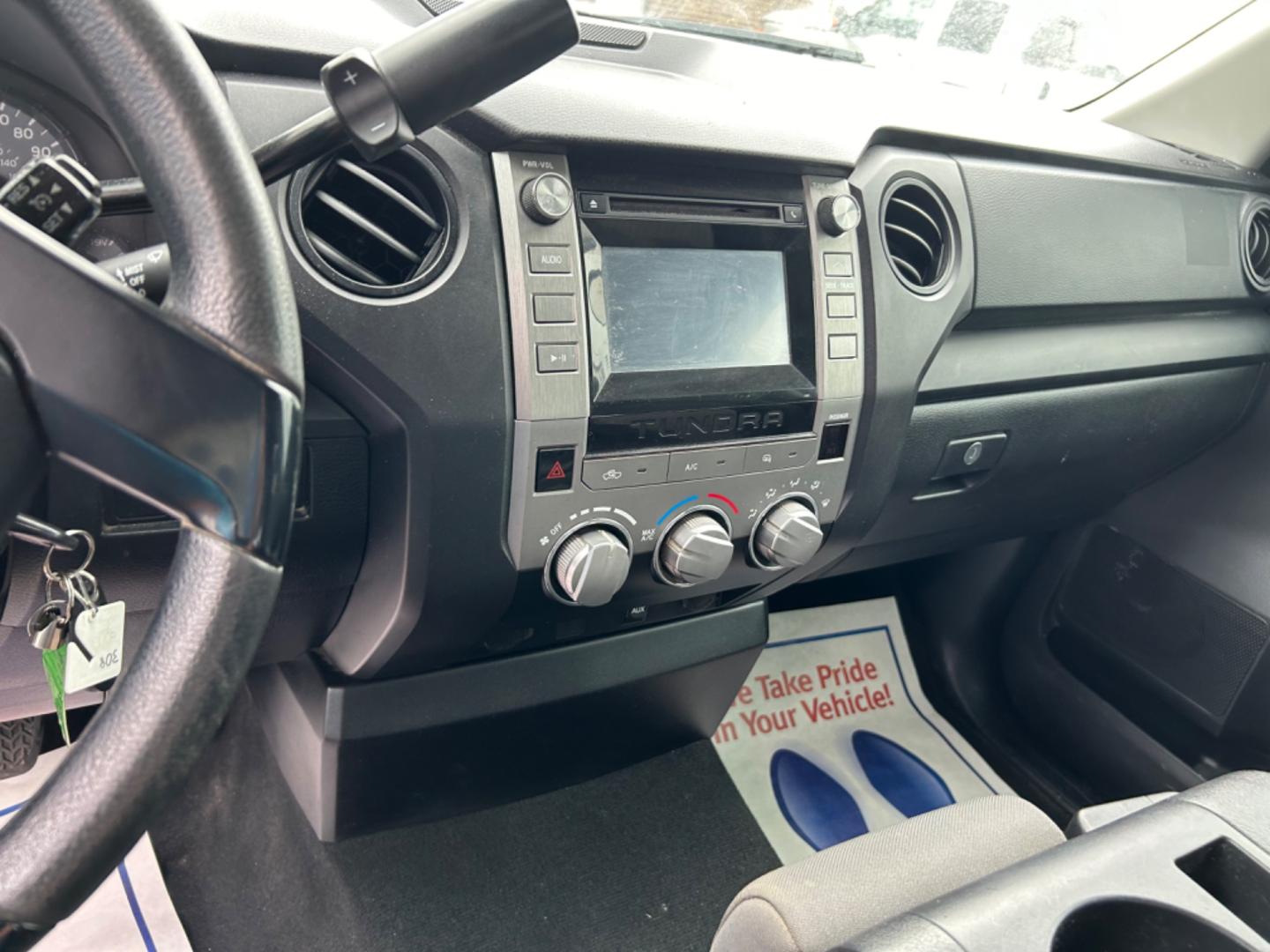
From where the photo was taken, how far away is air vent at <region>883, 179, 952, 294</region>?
0.88 meters

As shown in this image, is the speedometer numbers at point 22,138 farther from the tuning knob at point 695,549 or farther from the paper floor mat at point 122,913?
the paper floor mat at point 122,913

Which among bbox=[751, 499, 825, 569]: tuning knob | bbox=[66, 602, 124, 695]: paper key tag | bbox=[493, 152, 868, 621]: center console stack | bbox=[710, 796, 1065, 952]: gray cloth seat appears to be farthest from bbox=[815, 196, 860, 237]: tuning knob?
bbox=[66, 602, 124, 695]: paper key tag

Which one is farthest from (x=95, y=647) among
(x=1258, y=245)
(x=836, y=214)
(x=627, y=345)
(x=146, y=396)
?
(x=1258, y=245)

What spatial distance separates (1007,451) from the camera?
3.51 ft

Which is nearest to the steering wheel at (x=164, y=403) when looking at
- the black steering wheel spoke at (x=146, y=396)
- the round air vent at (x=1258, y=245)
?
the black steering wheel spoke at (x=146, y=396)

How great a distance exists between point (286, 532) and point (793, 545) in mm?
510

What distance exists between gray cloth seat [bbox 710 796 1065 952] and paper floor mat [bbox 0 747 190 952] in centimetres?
66

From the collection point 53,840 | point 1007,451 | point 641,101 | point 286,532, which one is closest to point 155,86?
point 286,532

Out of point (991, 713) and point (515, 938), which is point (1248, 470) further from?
point (515, 938)

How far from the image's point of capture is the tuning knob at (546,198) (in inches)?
25.5

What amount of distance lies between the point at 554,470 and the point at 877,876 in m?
0.36

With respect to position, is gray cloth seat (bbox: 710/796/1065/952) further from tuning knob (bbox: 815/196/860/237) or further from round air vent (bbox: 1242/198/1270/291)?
round air vent (bbox: 1242/198/1270/291)

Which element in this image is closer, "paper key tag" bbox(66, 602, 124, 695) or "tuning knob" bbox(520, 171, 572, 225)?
"paper key tag" bbox(66, 602, 124, 695)

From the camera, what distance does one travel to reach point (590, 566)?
2.30 ft
